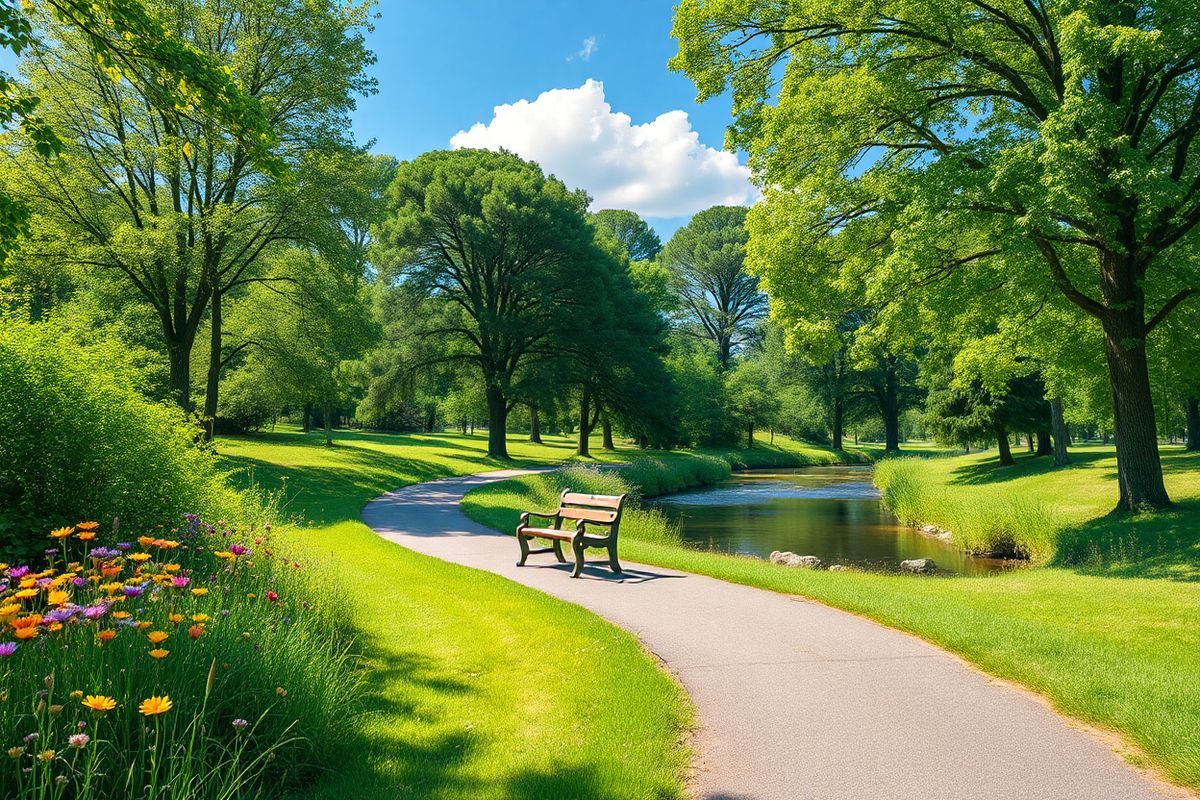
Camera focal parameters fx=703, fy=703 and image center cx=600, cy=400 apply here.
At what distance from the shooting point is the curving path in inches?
160

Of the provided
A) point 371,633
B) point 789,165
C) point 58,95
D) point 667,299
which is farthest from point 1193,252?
point 667,299

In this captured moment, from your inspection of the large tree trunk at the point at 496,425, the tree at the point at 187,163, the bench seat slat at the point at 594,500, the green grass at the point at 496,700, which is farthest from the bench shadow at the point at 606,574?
the large tree trunk at the point at 496,425

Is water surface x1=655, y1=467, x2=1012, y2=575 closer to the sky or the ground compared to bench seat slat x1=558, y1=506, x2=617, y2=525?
closer to the ground

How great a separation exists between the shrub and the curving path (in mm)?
2442

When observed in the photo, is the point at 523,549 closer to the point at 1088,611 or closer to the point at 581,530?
the point at 581,530

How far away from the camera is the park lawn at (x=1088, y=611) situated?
4.99 meters

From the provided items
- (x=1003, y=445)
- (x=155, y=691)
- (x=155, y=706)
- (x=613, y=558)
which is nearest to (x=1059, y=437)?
(x=1003, y=445)

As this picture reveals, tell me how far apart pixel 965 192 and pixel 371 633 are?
11.7m

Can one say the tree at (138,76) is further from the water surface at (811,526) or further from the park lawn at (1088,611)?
the water surface at (811,526)

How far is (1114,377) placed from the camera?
13977mm

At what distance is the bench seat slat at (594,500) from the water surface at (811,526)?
22.4 ft

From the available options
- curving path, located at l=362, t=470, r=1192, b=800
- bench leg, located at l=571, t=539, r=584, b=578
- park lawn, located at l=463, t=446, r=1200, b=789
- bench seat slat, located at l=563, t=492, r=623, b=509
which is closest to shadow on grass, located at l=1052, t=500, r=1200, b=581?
park lawn, located at l=463, t=446, r=1200, b=789

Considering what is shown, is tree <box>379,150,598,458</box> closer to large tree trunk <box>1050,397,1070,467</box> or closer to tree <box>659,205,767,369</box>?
large tree trunk <box>1050,397,1070,467</box>

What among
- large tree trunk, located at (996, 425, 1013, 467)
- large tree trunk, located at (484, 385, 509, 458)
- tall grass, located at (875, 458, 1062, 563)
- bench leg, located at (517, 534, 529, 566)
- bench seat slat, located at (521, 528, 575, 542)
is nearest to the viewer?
bench seat slat, located at (521, 528, 575, 542)
